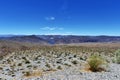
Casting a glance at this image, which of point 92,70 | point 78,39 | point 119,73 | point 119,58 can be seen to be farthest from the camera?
point 78,39

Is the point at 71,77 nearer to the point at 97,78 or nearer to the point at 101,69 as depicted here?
the point at 97,78

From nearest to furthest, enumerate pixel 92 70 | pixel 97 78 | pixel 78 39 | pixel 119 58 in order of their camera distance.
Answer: pixel 97 78 → pixel 92 70 → pixel 119 58 → pixel 78 39

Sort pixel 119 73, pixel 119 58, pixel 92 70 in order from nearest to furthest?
pixel 119 73 < pixel 92 70 < pixel 119 58

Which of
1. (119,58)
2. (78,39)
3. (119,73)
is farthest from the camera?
(78,39)

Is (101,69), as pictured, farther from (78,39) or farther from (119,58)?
(78,39)

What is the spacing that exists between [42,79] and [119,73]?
17.6ft

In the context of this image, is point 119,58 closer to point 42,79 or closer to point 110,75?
point 110,75

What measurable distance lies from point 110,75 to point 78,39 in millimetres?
178017

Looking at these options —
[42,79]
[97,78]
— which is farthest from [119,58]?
[42,79]

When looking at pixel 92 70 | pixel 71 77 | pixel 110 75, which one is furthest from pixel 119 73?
pixel 71 77

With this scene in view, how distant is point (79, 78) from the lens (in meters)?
15.1

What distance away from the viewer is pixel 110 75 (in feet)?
52.1

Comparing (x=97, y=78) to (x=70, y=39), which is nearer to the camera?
(x=97, y=78)

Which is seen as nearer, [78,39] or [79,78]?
[79,78]
